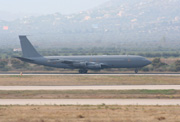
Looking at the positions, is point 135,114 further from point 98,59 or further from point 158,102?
point 98,59

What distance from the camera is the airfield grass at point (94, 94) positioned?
34500 mm

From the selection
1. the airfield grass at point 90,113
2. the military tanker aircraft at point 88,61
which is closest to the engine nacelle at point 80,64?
the military tanker aircraft at point 88,61

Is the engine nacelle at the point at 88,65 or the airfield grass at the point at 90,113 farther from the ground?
the engine nacelle at the point at 88,65

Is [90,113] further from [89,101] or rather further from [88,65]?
[88,65]

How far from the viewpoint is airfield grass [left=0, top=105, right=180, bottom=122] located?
23.2 metres

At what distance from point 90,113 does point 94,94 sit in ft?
35.5

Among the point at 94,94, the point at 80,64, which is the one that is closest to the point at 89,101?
the point at 94,94

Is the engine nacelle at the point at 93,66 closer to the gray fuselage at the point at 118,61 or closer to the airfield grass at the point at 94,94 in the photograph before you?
the gray fuselage at the point at 118,61

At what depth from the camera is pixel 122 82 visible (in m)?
47.9

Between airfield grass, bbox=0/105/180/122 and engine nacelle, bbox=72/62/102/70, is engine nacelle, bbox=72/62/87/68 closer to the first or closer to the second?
engine nacelle, bbox=72/62/102/70

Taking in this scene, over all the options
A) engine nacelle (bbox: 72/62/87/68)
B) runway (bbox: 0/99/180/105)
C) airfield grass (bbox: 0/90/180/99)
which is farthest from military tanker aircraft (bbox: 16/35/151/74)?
runway (bbox: 0/99/180/105)

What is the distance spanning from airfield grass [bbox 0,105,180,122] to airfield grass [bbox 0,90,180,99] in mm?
5923

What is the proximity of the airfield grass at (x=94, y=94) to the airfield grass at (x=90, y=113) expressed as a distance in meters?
5.92

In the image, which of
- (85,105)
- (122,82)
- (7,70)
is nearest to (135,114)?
(85,105)
